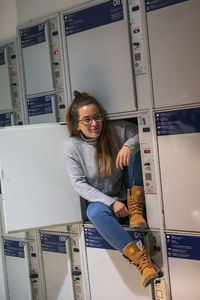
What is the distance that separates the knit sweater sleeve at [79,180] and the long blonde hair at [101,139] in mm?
143

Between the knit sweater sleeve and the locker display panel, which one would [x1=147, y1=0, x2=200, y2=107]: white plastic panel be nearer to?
the knit sweater sleeve

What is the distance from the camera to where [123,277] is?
2641mm

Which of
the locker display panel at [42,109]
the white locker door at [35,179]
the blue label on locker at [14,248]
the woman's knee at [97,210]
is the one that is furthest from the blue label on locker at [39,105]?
the blue label on locker at [14,248]

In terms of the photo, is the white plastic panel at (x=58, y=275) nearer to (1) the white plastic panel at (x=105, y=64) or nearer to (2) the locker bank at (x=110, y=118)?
(2) the locker bank at (x=110, y=118)

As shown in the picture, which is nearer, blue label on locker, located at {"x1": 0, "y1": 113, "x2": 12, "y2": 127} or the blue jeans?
the blue jeans

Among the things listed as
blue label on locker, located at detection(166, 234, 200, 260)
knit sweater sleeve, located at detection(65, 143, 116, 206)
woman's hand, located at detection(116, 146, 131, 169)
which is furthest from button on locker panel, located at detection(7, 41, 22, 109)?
blue label on locker, located at detection(166, 234, 200, 260)

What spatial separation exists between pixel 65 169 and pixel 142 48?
3.52 feet

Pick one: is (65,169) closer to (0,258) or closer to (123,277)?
(123,277)

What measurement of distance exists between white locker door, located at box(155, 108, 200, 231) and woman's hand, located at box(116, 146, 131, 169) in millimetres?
231

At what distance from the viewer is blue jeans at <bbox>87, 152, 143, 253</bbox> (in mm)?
2357

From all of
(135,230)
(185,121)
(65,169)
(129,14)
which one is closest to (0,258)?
(65,169)

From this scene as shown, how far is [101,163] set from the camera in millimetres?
2646

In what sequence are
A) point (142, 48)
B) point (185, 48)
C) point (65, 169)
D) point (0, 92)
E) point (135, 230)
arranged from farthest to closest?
point (0, 92)
point (65, 169)
point (135, 230)
point (142, 48)
point (185, 48)

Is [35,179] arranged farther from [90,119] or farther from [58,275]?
[58,275]
